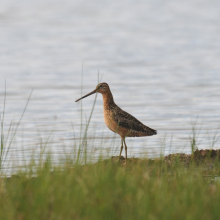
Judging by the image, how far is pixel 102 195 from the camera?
6320mm

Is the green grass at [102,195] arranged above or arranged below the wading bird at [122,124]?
below

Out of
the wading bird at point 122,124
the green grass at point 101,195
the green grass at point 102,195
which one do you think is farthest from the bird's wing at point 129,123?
the green grass at point 102,195

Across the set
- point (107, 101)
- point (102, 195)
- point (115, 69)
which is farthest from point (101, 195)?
point (115, 69)

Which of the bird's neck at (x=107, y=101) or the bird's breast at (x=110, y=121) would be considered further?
the bird's neck at (x=107, y=101)

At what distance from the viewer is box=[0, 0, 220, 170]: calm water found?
13.0 m

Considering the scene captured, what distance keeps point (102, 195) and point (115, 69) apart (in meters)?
16.0

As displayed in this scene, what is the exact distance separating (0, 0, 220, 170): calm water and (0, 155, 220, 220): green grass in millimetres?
1092

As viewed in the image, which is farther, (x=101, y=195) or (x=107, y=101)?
(x=107, y=101)

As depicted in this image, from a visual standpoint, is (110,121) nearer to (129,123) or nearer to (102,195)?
(129,123)

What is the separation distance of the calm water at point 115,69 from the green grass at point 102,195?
1092 millimetres

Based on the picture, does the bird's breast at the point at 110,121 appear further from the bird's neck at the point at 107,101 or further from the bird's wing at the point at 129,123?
the bird's neck at the point at 107,101

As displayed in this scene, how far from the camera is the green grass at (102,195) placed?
19.6 ft

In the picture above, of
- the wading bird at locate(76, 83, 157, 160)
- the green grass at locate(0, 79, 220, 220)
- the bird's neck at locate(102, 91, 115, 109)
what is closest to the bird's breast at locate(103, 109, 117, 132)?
the wading bird at locate(76, 83, 157, 160)

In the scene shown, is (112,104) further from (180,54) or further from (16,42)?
(16,42)
